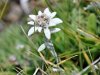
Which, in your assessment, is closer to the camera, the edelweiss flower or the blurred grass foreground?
the edelweiss flower

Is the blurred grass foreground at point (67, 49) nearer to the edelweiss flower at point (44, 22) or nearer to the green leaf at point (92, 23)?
the green leaf at point (92, 23)

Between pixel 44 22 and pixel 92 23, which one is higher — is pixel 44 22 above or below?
above

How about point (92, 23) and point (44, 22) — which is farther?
point (92, 23)

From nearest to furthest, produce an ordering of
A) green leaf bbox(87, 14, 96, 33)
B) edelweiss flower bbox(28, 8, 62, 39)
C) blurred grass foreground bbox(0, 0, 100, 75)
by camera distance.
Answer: edelweiss flower bbox(28, 8, 62, 39), blurred grass foreground bbox(0, 0, 100, 75), green leaf bbox(87, 14, 96, 33)

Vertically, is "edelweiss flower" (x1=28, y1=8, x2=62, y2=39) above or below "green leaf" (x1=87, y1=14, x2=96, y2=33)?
above

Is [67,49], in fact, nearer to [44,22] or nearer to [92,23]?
[92,23]

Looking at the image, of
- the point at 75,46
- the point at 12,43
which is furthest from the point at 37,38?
the point at 12,43

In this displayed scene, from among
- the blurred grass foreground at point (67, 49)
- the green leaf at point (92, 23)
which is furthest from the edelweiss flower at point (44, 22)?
the green leaf at point (92, 23)

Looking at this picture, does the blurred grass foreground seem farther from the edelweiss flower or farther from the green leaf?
the edelweiss flower

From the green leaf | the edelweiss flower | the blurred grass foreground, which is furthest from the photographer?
the green leaf

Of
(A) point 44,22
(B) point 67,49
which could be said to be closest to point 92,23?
(B) point 67,49

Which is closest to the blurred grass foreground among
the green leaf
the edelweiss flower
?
the green leaf
